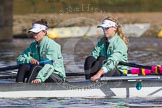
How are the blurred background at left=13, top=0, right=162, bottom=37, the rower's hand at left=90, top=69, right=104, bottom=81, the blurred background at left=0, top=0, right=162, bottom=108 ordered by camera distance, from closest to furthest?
the rower's hand at left=90, top=69, right=104, bottom=81, the blurred background at left=0, top=0, right=162, bottom=108, the blurred background at left=13, top=0, right=162, bottom=37

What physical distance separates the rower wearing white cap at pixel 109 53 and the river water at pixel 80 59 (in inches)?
28.5

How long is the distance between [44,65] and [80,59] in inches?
499

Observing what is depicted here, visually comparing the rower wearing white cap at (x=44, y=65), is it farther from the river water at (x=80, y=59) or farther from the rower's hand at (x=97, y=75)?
the rower's hand at (x=97, y=75)

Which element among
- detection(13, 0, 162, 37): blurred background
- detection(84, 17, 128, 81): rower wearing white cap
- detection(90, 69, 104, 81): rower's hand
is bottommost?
detection(90, 69, 104, 81): rower's hand

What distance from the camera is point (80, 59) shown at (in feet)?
99.7

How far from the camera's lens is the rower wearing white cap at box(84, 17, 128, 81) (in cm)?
1791

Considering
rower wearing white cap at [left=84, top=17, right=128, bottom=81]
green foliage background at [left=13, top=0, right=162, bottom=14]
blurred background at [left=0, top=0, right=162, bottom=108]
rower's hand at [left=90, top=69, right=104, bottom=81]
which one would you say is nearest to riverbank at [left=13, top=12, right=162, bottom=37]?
blurred background at [left=0, top=0, right=162, bottom=108]

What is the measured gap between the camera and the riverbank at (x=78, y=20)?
49.1 meters

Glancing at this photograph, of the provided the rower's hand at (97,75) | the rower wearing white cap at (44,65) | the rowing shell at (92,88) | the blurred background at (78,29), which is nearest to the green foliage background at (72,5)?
the blurred background at (78,29)

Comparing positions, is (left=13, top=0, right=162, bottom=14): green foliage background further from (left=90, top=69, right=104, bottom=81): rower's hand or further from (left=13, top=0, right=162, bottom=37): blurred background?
(left=90, top=69, right=104, bottom=81): rower's hand

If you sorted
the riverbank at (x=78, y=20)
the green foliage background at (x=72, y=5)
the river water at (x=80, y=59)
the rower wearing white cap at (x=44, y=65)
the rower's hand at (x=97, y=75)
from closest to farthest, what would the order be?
the river water at (x=80, y=59) < the rower's hand at (x=97, y=75) < the rower wearing white cap at (x=44, y=65) < the riverbank at (x=78, y=20) < the green foliage background at (x=72, y=5)

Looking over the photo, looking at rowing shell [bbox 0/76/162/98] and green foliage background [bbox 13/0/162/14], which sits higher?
green foliage background [bbox 13/0/162/14]

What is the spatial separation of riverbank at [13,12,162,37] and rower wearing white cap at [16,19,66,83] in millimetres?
29100

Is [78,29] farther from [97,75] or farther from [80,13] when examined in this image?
[97,75]
